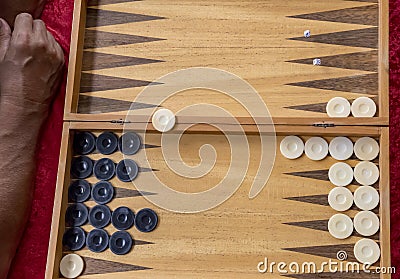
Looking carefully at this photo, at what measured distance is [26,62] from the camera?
1530mm

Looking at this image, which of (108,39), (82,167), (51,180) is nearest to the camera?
(82,167)

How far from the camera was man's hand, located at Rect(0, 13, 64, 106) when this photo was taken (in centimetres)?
153

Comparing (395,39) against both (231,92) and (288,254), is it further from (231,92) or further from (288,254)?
(288,254)

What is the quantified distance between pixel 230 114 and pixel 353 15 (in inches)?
17.2

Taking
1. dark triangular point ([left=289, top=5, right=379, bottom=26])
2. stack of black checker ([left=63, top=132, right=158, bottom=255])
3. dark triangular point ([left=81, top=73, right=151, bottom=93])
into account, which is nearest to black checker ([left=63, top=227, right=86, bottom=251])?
stack of black checker ([left=63, top=132, right=158, bottom=255])

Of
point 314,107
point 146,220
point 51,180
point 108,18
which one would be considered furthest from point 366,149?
point 51,180

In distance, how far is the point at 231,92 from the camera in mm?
1476

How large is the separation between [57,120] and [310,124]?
0.78m

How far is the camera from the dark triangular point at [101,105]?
4.89ft

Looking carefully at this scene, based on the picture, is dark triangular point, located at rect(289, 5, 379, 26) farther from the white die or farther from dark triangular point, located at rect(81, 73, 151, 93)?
dark triangular point, located at rect(81, 73, 151, 93)

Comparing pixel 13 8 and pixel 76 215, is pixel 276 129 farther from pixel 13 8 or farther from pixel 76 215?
pixel 13 8

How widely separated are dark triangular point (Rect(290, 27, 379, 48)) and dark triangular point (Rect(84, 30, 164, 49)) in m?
0.45

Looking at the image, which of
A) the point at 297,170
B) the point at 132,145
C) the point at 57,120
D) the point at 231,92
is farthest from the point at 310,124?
the point at 57,120

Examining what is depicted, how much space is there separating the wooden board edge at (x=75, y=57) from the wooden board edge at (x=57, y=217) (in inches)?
2.7
